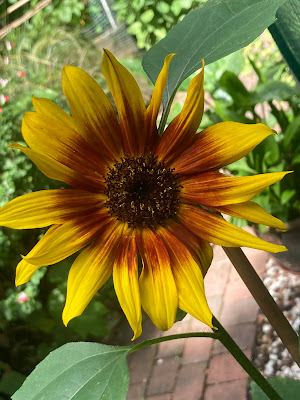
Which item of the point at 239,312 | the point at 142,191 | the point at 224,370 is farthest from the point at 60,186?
the point at 142,191

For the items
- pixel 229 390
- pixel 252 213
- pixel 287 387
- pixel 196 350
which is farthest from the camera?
pixel 196 350

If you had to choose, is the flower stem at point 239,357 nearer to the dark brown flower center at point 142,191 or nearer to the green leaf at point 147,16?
the dark brown flower center at point 142,191

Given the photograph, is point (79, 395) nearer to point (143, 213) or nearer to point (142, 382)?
point (143, 213)

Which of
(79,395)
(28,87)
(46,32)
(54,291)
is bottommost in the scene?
(54,291)

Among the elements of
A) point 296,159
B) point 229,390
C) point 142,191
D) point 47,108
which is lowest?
point 229,390

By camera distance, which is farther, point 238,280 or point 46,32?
point 46,32

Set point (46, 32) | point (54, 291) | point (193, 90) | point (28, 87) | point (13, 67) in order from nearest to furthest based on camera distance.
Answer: point (193, 90) < point (54, 291) < point (28, 87) < point (13, 67) < point (46, 32)

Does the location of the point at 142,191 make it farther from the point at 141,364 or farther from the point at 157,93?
the point at 141,364

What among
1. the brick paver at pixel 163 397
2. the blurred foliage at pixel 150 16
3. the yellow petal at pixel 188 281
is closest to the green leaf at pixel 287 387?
the yellow petal at pixel 188 281

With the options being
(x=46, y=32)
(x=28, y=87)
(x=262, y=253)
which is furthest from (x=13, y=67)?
(x=262, y=253)
